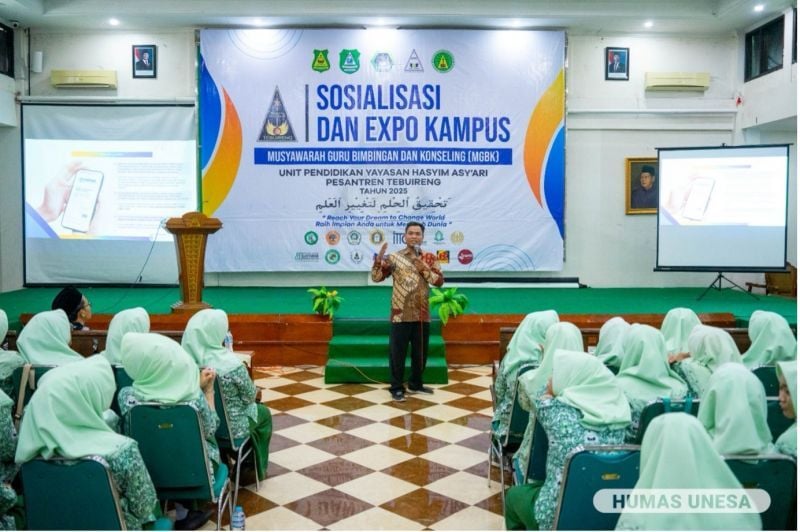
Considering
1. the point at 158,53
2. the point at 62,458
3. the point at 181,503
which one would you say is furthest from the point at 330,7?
the point at 62,458

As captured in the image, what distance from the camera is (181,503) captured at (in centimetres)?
320

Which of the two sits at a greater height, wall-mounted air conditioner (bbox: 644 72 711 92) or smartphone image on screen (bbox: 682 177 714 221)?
wall-mounted air conditioner (bbox: 644 72 711 92)

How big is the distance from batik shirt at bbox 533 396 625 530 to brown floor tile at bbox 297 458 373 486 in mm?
1553

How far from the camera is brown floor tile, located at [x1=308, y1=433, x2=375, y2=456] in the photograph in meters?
4.25

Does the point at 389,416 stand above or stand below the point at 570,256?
below

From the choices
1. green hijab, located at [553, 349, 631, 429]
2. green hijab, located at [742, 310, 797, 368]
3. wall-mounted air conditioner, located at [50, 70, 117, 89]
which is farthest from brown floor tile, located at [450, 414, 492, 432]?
wall-mounted air conditioner, located at [50, 70, 117, 89]

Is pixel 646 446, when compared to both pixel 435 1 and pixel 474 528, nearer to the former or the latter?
pixel 474 528

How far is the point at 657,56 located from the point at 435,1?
9.26 feet

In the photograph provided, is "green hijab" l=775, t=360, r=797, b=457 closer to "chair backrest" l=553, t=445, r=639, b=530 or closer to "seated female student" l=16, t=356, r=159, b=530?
"chair backrest" l=553, t=445, r=639, b=530

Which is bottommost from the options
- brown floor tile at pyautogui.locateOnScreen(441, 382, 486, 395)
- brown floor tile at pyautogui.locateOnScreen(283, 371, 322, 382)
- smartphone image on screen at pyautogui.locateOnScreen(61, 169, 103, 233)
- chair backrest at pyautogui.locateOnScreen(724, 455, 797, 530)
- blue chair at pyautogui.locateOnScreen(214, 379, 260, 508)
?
brown floor tile at pyautogui.locateOnScreen(441, 382, 486, 395)

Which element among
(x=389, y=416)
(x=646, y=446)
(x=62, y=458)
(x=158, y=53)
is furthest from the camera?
(x=158, y=53)

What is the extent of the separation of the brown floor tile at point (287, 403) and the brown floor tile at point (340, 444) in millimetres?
758

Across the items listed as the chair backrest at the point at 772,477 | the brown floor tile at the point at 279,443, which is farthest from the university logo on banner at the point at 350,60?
the chair backrest at the point at 772,477

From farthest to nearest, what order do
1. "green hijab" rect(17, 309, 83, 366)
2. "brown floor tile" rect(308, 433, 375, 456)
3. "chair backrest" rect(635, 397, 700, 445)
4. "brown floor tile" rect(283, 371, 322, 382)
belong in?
"brown floor tile" rect(283, 371, 322, 382) → "brown floor tile" rect(308, 433, 375, 456) → "green hijab" rect(17, 309, 83, 366) → "chair backrest" rect(635, 397, 700, 445)
